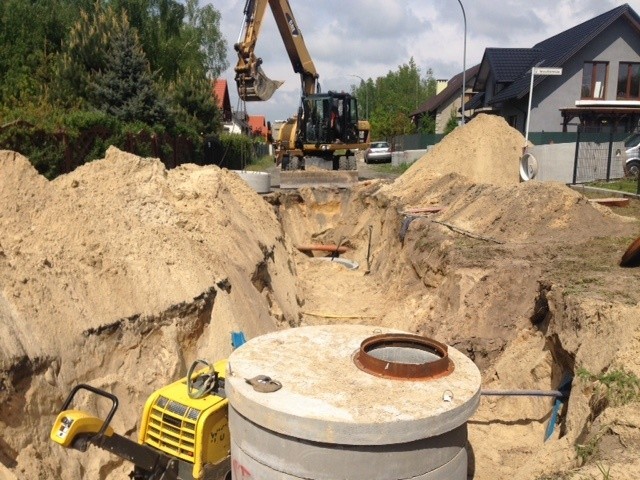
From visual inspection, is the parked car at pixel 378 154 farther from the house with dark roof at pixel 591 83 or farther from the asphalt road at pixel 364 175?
the house with dark roof at pixel 591 83

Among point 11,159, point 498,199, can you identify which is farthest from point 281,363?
point 498,199

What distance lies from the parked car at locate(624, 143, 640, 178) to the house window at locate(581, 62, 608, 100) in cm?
1065

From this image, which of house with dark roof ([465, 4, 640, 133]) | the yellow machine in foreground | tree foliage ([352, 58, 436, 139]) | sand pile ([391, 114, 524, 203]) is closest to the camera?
the yellow machine in foreground

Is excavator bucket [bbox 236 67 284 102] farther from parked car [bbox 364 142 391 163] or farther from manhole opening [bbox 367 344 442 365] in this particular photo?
parked car [bbox 364 142 391 163]

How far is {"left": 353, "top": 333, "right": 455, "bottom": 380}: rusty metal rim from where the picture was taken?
3.47 meters

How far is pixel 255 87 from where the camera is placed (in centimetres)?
1689

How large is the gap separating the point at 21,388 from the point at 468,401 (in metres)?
3.24

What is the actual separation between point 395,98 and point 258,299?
64133mm

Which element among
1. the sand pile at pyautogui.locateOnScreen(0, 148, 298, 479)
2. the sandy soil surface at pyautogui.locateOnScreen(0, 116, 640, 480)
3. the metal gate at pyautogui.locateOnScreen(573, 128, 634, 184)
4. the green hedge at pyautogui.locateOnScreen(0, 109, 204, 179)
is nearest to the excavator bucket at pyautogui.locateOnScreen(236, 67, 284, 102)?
the green hedge at pyautogui.locateOnScreen(0, 109, 204, 179)

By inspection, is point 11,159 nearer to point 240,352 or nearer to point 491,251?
point 240,352

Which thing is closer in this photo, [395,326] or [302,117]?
[395,326]

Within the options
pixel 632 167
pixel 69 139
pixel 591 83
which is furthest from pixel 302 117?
pixel 591 83

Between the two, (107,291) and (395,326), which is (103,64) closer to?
(395,326)

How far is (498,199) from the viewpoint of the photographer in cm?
1096
